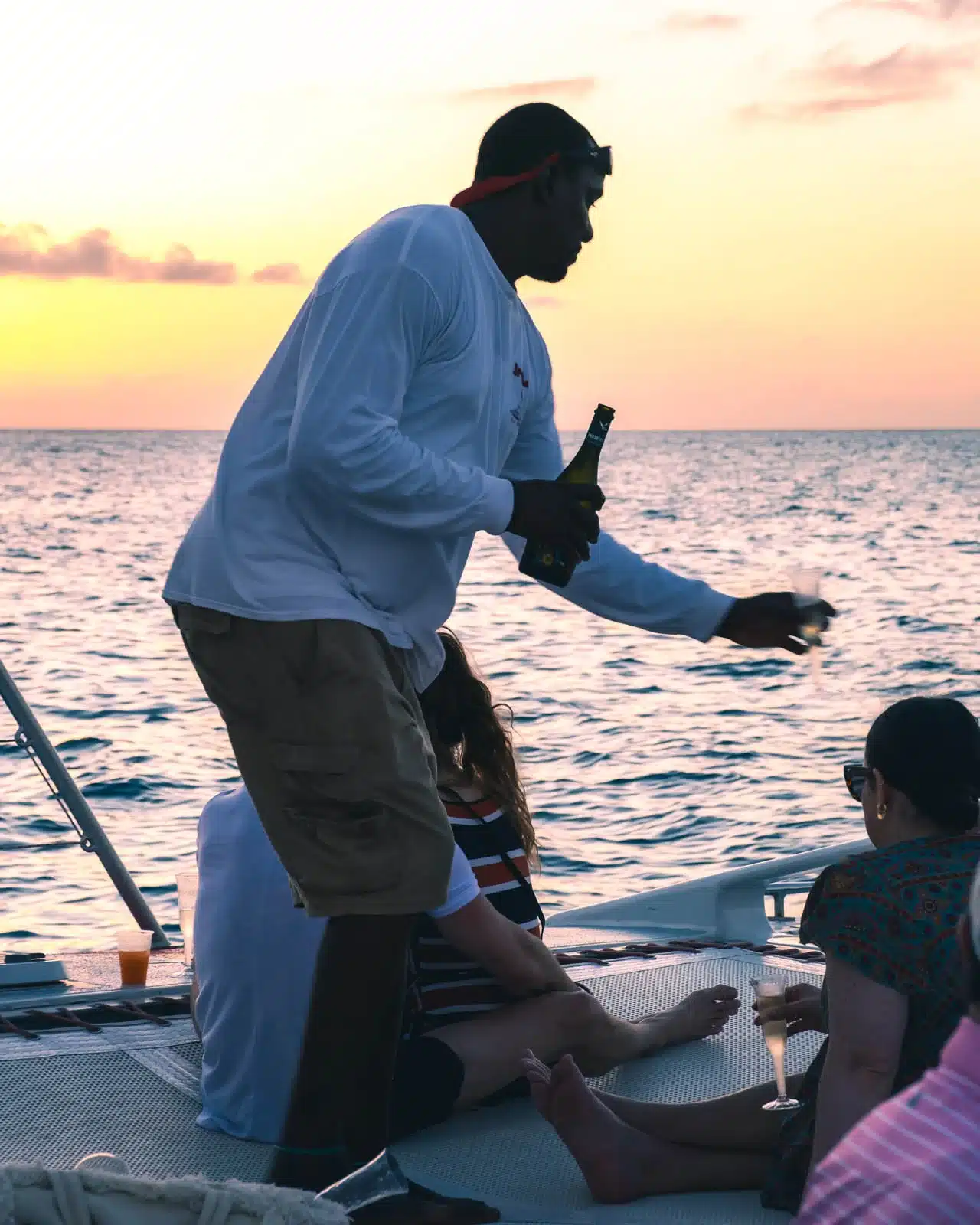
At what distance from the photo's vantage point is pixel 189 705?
15.6 meters

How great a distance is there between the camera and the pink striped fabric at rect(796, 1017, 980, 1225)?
1.38 metres

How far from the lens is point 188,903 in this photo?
156 inches

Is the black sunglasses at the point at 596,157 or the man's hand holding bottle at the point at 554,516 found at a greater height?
the black sunglasses at the point at 596,157

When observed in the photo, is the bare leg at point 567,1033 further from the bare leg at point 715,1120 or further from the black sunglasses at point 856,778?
the black sunglasses at point 856,778

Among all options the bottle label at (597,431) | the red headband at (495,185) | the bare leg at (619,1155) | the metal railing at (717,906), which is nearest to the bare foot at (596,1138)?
the bare leg at (619,1155)

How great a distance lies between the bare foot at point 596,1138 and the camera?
278 cm

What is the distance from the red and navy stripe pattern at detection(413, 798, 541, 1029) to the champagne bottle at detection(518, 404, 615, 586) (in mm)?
613

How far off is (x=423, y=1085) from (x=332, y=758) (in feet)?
2.89

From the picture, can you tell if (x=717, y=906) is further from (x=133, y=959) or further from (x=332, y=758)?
(x=332, y=758)

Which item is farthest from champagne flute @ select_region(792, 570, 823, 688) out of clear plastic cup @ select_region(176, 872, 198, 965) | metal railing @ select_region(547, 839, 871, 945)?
clear plastic cup @ select_region(176, 872, 198, 965)

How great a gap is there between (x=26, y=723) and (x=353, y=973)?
2130mm

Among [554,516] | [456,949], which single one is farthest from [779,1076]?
[554,516]

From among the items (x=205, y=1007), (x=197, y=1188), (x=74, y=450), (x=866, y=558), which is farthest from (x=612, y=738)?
(x=74, y=450)

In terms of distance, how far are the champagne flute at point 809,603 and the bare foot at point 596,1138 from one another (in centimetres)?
82
